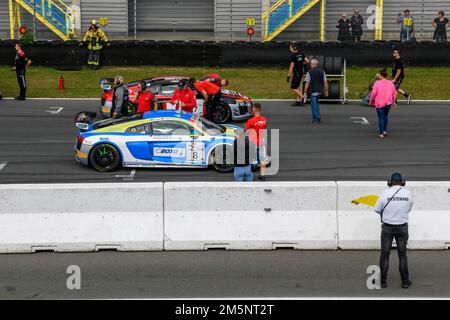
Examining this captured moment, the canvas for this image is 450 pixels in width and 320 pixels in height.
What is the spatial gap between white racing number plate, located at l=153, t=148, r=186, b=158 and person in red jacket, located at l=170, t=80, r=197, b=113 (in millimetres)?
3327

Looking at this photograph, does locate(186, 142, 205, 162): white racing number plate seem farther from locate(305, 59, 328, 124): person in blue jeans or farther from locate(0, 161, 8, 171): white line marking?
locate(305, 59, 328, 124): person in blue jeans

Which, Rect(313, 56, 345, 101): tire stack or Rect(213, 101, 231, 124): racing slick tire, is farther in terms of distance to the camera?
Rect(313, 56, 345, 101): tire stack

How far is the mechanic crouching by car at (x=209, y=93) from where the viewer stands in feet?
74.1

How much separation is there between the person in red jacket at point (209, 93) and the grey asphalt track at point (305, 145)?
177 cm

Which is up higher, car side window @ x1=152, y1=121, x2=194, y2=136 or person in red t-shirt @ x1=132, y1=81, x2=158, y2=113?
person in red t-shirt @ x1=132, y1=81, x2=158, y2=113

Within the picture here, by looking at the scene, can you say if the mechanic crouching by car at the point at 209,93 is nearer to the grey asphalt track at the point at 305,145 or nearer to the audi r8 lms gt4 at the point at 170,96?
the audi r8 lms gt4 at the point at 170,96

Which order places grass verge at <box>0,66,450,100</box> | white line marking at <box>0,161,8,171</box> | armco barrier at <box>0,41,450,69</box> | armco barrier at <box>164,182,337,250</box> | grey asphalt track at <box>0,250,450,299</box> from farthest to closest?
1. armco barrier at <box>0,41,450,69</box>
2. grass verge at <box>0,66,450,100</box>
3. white line marking at <box>0,161,8,171</box>
4. armco barrier at <box>164,182,337,250</box>
5. grey asphalt track at <box>0,250,450,299</box>

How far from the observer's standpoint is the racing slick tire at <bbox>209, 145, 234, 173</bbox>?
18.4 metres

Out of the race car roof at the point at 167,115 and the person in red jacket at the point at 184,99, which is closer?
the race car roof at the point at 167,115

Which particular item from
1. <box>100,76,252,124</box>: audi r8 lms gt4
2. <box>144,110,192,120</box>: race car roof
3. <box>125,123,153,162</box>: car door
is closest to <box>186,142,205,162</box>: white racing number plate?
<box>144,110,192,120</box>: race car roof

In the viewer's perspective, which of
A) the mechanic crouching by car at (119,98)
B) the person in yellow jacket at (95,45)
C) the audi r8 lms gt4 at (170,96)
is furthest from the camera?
the person in yellow jacket at (95,45)

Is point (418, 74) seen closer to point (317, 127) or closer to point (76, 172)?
point (317, 127)

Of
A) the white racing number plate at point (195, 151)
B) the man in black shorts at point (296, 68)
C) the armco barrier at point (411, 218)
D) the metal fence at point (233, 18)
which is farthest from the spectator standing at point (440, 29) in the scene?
the armco barrier at point (411, 218)

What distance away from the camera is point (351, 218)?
1364 centimetres
